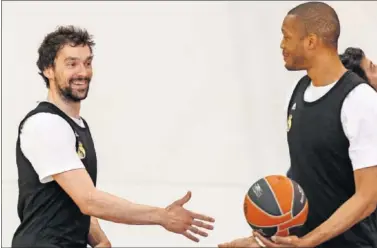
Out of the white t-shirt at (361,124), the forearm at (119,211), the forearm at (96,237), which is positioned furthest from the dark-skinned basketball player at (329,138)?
the forearm at (96,237)

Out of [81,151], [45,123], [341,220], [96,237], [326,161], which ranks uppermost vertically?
[45,123]

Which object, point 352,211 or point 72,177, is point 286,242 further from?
point 72,177

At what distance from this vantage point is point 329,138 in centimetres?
529

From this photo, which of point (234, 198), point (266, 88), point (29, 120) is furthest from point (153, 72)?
point (29, 120)

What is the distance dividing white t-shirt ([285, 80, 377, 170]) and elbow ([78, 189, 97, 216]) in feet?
3.87

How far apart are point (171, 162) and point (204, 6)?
2563 mm

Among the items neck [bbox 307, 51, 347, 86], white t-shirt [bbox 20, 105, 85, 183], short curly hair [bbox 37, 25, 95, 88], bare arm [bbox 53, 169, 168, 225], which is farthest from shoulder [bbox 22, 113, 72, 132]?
neck [bbox 307, 51, 347, 86]

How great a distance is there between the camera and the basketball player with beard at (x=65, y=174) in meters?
5.35

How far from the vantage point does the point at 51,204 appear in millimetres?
5461

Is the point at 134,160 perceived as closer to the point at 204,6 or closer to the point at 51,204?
the point at 204,6

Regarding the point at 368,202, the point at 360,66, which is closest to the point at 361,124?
the point at 368,202

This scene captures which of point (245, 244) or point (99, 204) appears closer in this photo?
point (245, 244)

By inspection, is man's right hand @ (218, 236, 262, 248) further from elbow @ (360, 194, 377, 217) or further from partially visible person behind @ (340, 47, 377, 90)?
partially visible person behind @ (340, 47, 377, 90)

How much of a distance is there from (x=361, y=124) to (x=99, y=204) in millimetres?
1245
